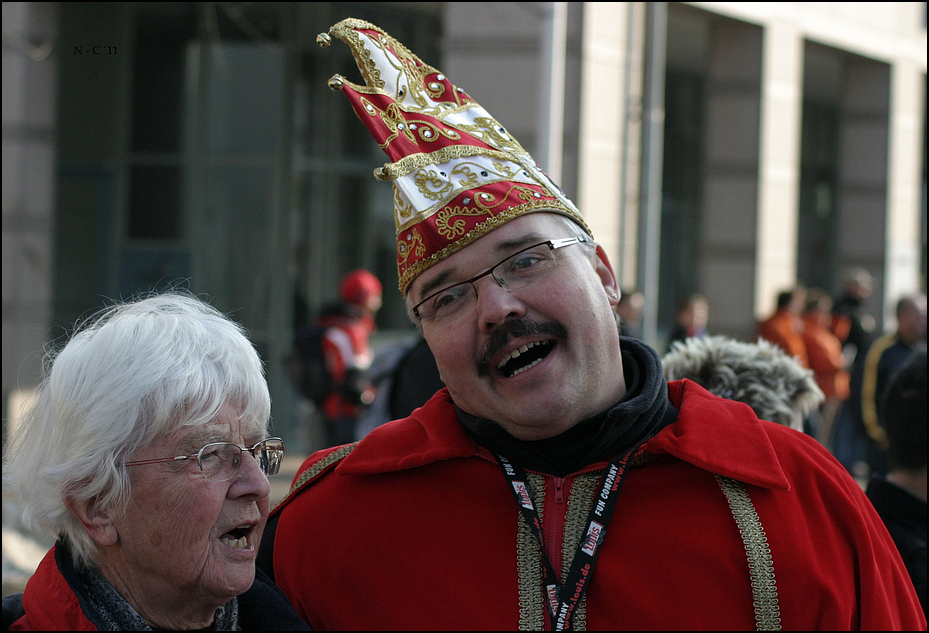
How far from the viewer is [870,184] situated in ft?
39.9

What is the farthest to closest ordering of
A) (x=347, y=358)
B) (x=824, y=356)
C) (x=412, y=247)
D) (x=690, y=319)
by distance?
(x=824, y=356)
(x=690, y=319)
(x=347, y=358)
(x=412, y=247)

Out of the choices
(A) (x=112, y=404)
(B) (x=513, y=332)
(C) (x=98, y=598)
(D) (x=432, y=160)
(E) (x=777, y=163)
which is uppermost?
(E) (x=777, y=163)

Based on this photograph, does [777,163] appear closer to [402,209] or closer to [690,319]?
[690,319]

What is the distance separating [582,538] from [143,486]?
2.72ft

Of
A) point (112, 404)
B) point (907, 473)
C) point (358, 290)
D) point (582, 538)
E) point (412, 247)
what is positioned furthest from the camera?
point (358, 290)

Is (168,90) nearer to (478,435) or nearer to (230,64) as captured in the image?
(230,64)

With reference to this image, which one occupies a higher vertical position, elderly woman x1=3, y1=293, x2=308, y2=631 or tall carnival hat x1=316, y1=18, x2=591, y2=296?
tall carnival hat x1=316, y1=18, x2=591, y2=296

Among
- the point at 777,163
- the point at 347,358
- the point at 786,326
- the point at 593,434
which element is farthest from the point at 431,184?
the point at 777,163

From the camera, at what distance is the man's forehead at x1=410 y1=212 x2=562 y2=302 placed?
6.68 feet

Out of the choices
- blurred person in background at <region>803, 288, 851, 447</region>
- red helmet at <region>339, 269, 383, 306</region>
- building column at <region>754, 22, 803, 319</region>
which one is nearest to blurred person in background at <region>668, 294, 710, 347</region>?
blurred person in background at <region>803, 288, 851, 447</region>

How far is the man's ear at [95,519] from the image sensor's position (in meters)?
1.79

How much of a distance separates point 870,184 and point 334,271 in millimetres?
6913

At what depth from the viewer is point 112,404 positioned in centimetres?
178

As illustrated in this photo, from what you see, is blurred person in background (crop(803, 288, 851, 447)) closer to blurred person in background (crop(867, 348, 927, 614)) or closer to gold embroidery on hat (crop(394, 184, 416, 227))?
blurred person in background (crop(867, 348, 927, 614))
